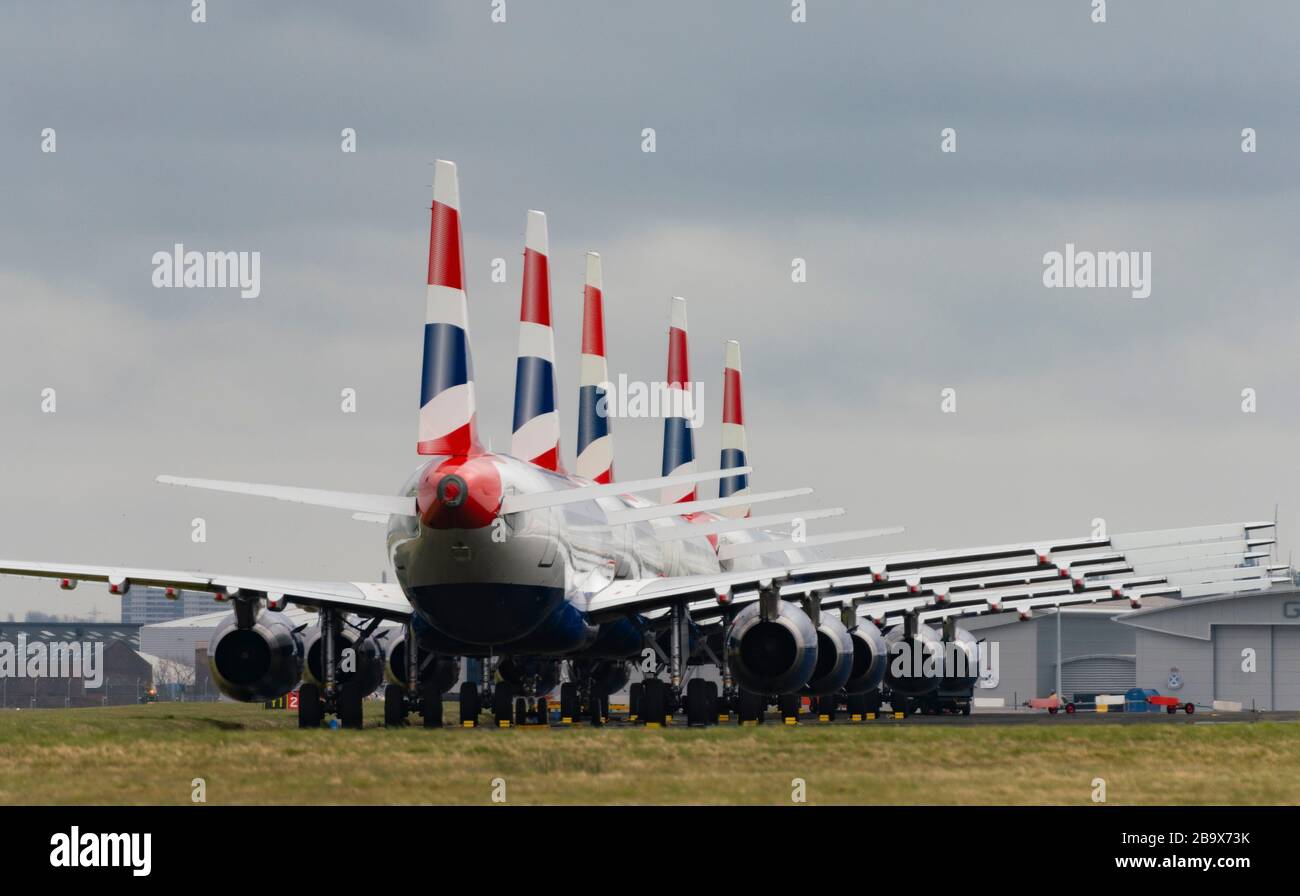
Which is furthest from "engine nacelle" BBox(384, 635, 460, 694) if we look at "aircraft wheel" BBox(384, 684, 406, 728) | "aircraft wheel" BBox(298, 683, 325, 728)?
"aircraft wheel" BBox(298, 683, 325, 728)

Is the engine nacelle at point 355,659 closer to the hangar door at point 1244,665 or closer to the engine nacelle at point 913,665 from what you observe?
the engine nacelle at point 913,665

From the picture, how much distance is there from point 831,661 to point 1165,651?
7474 centimetres

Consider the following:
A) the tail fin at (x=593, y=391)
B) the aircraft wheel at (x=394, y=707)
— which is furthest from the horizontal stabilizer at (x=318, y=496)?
the tail fin at (x=593, y=391)

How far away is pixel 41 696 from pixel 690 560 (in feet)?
244

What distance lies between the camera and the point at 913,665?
6316cm

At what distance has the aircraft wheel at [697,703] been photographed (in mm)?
41812

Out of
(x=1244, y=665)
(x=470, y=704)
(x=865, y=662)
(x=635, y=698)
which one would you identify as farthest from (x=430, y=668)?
(x=1244, y=665)

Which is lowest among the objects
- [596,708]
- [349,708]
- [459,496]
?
[596,708]

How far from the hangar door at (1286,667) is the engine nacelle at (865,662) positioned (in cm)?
6087

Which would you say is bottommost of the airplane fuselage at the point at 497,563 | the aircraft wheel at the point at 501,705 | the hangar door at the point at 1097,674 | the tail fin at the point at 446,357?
the hangar door at the point at 1097,674

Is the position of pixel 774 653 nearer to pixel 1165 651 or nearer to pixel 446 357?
pixel 446 357
